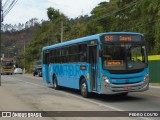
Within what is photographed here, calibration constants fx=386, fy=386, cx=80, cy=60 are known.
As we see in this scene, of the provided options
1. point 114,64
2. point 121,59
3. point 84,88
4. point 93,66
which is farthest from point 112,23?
point 114,64

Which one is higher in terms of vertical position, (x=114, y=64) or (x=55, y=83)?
(x=114, y=64)

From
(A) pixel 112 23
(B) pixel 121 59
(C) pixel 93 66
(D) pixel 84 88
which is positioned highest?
(A) pixel 112 23

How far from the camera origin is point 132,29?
4562cm

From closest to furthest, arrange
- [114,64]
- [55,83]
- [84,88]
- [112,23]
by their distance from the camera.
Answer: [114,64]
[84,88]
[55,83]
[112,23]

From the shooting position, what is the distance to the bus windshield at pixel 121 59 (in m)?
16.2

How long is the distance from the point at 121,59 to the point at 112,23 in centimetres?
3829

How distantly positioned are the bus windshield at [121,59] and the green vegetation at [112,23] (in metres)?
21.8

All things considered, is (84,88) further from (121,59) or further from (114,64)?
(121,59)

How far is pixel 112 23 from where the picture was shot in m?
54.2

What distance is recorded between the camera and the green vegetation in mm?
40969

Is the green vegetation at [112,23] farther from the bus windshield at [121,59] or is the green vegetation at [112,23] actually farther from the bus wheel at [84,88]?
the bus windshield at [121,59]

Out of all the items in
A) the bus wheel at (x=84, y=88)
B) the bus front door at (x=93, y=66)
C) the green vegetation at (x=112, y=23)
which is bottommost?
the bus wheel at (x=84, y=88)

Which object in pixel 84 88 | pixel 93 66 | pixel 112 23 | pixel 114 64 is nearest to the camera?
pixel 114 64

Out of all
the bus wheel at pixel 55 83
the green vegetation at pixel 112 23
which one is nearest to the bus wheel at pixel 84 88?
the bus wheel at pixel 55 83
